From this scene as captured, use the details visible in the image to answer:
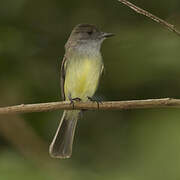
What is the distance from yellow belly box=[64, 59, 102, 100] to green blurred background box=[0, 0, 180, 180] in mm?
442

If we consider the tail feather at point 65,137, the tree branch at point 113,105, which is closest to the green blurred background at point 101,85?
the tail feather at point 65,137

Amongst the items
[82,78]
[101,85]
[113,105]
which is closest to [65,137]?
[82,78]

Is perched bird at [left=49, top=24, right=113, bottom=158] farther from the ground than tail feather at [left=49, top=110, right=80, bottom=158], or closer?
farther from the ground

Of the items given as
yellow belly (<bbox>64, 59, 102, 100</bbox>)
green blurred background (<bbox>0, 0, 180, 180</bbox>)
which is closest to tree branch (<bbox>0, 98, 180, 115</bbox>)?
green blurred background (<bbox>0, 0, 180, 180</bbox>)

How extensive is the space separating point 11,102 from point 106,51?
42.5 inches

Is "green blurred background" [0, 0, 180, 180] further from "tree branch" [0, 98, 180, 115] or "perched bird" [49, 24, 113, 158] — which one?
"tree branch" [0, 98, 180, 115]

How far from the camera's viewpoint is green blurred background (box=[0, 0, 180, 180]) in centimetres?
392

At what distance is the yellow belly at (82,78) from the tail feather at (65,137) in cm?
27

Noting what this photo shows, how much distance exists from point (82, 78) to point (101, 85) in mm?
739

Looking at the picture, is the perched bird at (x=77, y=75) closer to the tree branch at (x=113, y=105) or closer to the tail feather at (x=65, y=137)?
the tail feather at (x=65, y=137)

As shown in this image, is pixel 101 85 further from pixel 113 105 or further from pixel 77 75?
pixel 113 105

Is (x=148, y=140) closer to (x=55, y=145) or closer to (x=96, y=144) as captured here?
(x=55, y=145)

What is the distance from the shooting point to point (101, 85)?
5.04 meters

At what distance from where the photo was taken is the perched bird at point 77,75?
14.2ft
